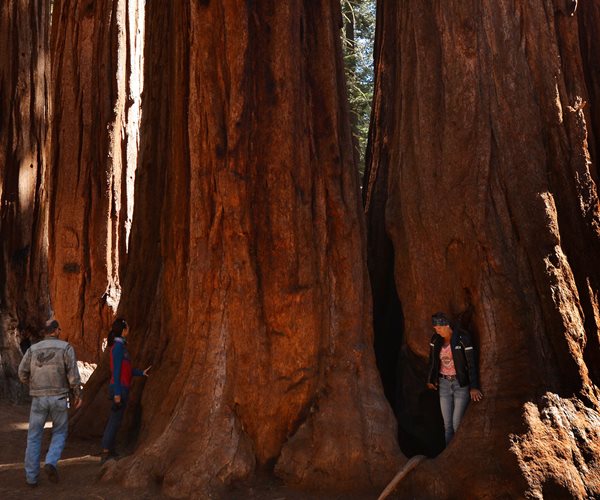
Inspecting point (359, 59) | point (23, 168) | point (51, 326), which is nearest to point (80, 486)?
point (51, 326)

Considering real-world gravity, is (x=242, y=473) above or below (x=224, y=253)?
below

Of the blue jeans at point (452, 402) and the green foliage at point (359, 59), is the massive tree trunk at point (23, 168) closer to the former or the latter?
the blue jeans at point (452, 402)

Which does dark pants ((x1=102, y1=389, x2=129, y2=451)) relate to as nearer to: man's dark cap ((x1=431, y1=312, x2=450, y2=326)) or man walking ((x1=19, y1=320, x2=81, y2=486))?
man walking ((x1=19, y1=320, x2=81, y2=486))

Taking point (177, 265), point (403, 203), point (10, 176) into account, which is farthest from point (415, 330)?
point (10, 176)

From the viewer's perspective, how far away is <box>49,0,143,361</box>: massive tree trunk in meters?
12.5

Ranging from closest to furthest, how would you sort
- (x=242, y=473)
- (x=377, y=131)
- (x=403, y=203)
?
(x=242, y=473)
(x=403, y=203)
(x=377, y=131)

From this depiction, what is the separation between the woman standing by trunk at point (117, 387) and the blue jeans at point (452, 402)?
299 centimetres

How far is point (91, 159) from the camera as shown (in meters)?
12.8

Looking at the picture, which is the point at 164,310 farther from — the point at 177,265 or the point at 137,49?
the point at 137,49

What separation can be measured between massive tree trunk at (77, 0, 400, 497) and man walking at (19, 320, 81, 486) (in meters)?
0.65

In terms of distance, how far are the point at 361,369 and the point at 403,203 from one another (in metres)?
1.71

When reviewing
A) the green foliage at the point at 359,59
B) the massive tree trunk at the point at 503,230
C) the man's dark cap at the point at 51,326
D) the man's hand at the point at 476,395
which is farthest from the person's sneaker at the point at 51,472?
the green foliage at the point at 359,59

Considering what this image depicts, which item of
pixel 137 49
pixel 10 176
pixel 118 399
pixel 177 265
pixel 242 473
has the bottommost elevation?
pixel 242 473

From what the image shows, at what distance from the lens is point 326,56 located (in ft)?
25.2
